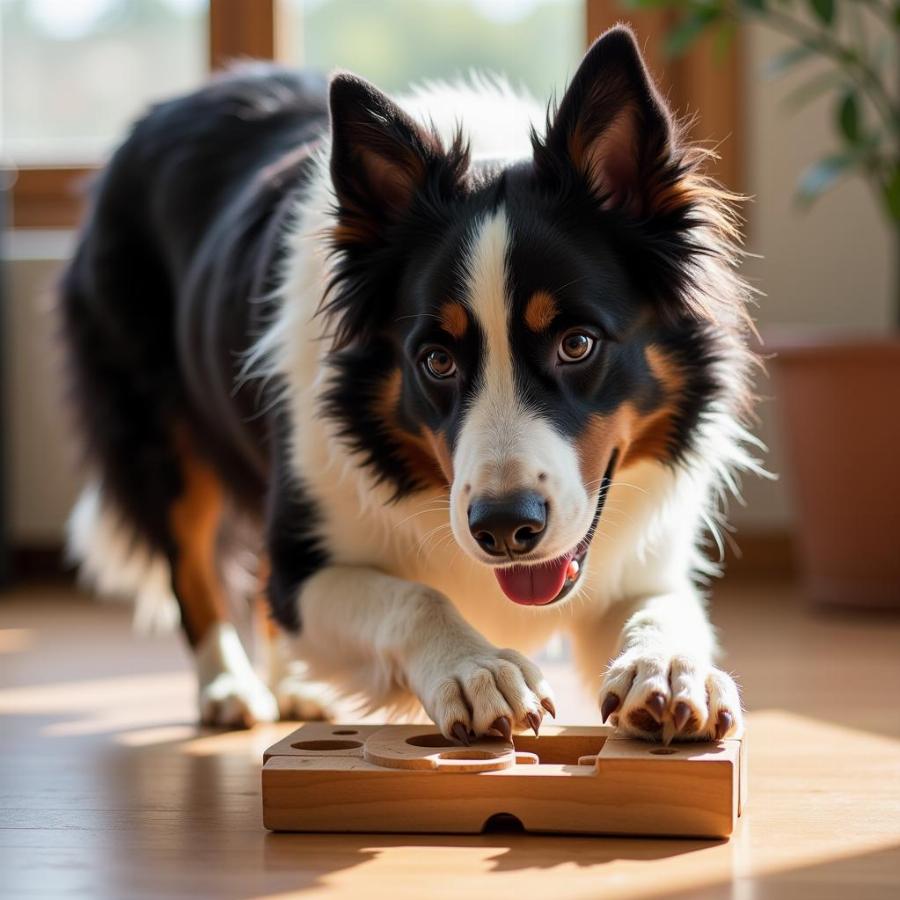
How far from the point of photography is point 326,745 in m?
2.11

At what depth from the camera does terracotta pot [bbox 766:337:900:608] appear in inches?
157

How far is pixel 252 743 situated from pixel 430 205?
3.61 feet

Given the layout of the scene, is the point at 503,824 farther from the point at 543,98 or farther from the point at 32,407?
the point at 32,407

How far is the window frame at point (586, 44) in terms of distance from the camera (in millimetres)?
4766

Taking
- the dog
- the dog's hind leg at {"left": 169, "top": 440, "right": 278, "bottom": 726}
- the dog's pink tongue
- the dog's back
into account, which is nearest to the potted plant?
the dog's back

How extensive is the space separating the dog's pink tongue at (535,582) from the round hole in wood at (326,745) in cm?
32

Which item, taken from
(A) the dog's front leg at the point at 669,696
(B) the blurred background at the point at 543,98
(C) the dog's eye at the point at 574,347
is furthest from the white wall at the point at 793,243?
(A) the dog's front leg at the point at 669,696

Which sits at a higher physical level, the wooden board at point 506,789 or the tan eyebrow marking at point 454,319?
the tan eyebrow marking at point 454,319

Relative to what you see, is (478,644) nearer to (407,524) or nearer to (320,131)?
(407,524)

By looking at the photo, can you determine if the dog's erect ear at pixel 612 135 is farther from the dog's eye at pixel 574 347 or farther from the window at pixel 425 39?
the window at pixel 425 39

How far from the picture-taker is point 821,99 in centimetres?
474

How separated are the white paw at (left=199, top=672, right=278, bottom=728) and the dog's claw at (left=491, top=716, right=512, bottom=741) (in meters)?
1.04

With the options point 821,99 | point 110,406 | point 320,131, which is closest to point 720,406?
point 320,131

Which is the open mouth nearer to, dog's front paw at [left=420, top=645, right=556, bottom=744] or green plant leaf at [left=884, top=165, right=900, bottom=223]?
dog's front paw at [left=420, top=645, right=556, bottom=744]
